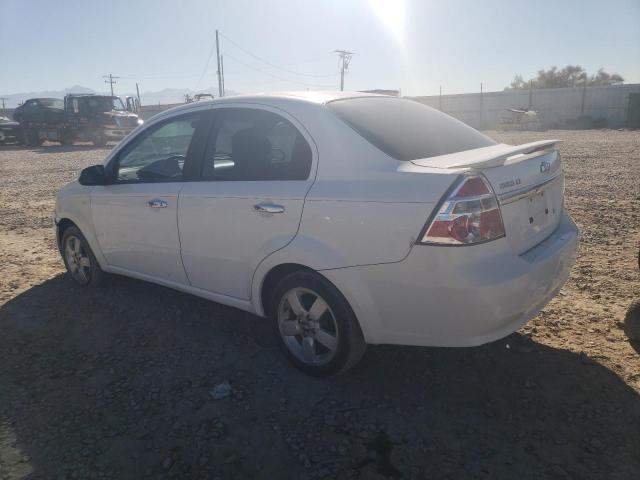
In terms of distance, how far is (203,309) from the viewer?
13.8ft

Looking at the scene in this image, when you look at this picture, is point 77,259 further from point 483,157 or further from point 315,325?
point 483,157

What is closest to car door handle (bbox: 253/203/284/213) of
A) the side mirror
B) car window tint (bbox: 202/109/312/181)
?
car window tint (bbox: 202/109/312/181)

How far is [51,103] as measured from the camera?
24734 millimetres

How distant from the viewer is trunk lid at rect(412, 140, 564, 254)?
256 cm

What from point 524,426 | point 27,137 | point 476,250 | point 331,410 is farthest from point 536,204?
point 27,137

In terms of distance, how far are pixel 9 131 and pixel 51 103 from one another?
3.06 metres

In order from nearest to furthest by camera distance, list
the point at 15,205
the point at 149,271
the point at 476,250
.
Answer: the point at 476,250, the point at 149,271, the point at 15,205

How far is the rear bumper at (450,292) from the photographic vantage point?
7.95 feet

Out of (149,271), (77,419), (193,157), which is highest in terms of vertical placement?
(193,157)

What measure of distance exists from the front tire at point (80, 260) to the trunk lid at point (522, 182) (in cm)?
331

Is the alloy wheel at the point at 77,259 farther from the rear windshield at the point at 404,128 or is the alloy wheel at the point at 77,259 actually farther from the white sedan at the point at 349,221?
the rear windshield at the point at 404,128

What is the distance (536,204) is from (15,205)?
9.34 m

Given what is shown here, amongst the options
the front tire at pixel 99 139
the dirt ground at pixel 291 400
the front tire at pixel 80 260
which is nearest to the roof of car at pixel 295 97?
the dirt ground at pixel 291 400

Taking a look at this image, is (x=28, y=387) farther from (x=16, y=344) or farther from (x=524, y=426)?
(x=524, y=426)
